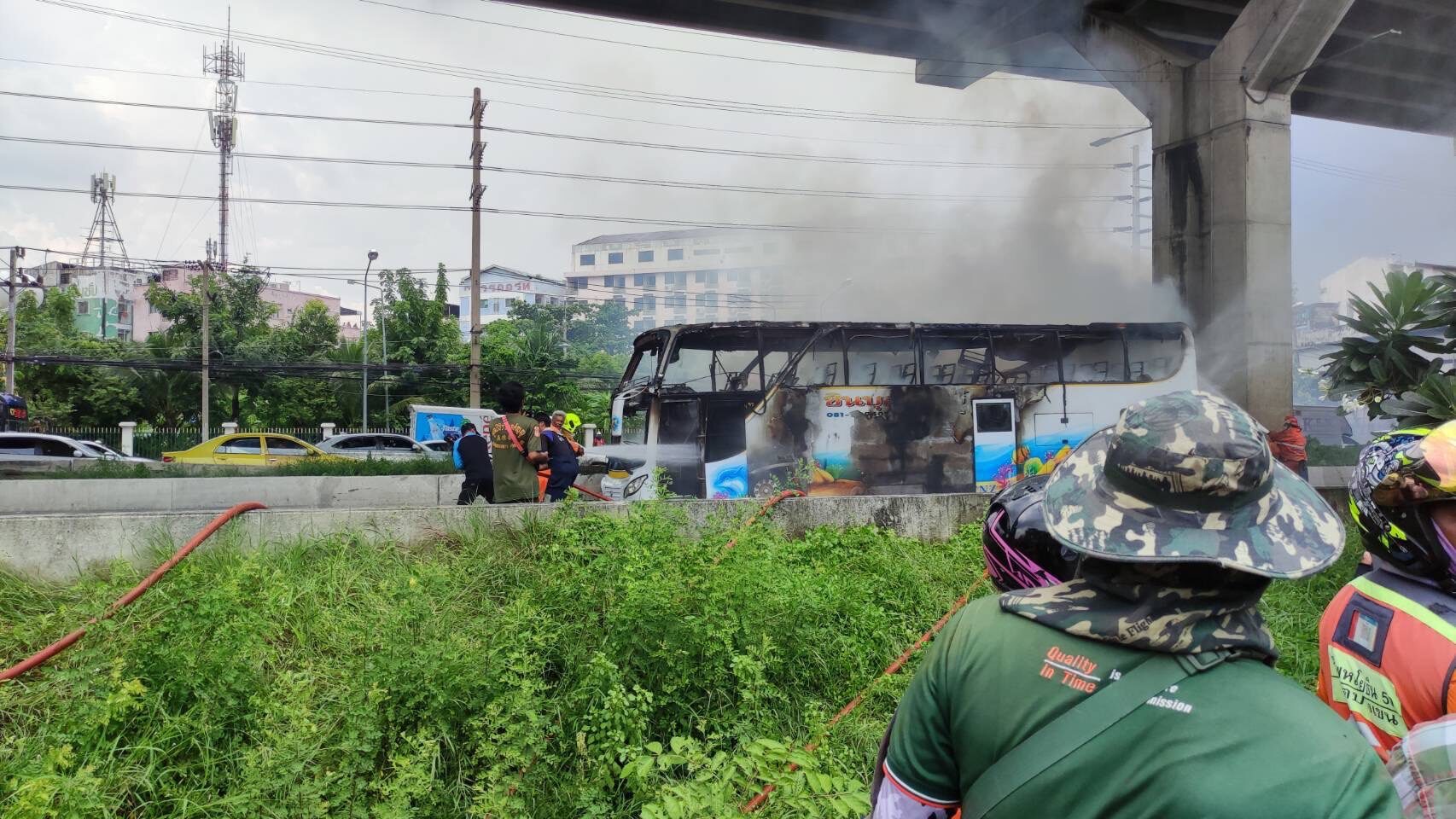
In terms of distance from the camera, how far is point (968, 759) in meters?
1.30

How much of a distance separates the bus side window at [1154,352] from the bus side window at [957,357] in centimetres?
237

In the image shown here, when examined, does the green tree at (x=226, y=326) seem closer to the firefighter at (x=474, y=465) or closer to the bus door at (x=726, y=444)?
the bus door at (x=726, y=444)

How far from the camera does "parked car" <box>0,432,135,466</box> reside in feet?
55.5

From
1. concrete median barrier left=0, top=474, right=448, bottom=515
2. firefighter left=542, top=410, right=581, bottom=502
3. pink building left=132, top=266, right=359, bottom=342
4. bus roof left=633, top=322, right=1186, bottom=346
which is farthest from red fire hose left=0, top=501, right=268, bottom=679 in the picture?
pink building left=132, top=266, right=359, bottom=342

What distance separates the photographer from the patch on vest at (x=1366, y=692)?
180 cm

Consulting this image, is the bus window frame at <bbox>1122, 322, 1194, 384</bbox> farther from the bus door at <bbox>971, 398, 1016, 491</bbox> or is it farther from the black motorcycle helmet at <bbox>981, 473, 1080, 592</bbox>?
the black motorcycle helmet at <bbox>981, 473, 1080, 592</bbox>

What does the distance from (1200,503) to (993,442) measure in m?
11.4

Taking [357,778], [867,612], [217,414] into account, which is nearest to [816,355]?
[867,612]

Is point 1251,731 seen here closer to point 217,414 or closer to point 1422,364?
point 1422,364

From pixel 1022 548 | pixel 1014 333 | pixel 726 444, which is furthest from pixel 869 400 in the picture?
pixel 1022 548

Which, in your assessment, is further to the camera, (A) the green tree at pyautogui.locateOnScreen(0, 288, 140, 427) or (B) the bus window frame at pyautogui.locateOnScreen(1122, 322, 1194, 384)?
(A) the green tree at pyautogui.locateOnScreen(0, 288, 140, 427)

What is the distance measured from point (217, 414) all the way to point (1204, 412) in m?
42.7

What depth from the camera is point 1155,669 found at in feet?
3.85

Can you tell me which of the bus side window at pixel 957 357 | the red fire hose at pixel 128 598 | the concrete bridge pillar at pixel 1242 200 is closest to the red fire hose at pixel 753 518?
the red fire hose at pixel 128 598
